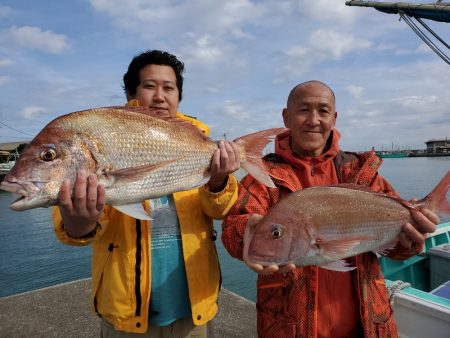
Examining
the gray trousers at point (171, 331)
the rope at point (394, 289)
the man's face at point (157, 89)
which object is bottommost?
the rope at point (394, 289)

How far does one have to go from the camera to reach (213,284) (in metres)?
2.50

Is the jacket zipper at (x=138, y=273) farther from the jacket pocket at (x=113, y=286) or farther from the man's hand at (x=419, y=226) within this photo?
the man's hand at (x=419, y=226)

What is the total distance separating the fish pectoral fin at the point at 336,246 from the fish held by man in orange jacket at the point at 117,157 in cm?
52

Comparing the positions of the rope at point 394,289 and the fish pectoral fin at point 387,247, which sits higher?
the fish pectoral fin at point 387,247

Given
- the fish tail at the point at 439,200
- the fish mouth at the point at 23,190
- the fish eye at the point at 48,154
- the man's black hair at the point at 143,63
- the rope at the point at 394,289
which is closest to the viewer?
the fish mouth at the point at 23,190

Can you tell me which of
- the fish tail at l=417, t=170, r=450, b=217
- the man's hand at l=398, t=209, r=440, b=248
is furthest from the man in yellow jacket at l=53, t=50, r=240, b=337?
the fish tail at l=417, t=170, r=450, b=217

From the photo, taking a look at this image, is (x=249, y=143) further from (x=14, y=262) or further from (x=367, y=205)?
(x=14, y=262)

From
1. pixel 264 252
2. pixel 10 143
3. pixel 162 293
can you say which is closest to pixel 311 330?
pixel 264 252

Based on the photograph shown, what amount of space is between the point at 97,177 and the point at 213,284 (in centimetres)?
118

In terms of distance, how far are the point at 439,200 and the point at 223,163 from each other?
1.47m

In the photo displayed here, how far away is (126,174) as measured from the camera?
1.98 m

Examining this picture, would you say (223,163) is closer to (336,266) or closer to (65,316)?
(336,266)

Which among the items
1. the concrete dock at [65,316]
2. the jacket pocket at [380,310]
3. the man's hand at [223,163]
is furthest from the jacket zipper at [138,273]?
the concrete dock at [65,316]

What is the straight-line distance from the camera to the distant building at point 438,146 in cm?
8625
